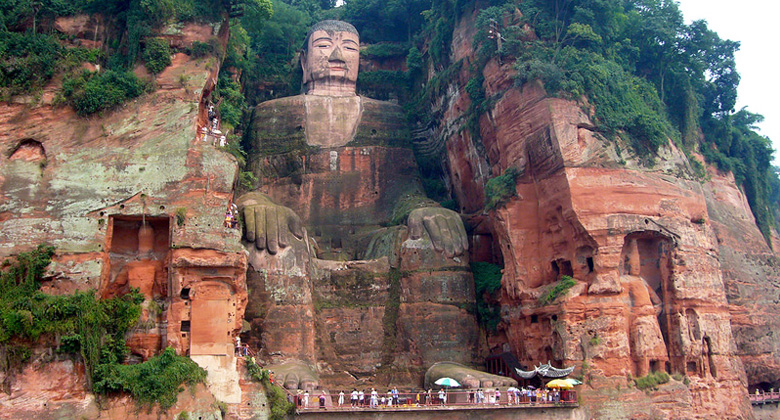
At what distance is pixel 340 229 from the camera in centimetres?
2998

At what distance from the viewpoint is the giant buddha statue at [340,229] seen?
25.1 metres

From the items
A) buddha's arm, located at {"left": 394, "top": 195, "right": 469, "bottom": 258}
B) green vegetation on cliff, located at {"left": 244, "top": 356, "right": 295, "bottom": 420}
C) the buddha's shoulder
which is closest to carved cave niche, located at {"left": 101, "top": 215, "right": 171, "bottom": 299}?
green vegetation on cliff, located at {"left": 244, "top": 356, "right": 295, "bottom": 420}

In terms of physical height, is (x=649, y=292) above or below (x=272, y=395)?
above

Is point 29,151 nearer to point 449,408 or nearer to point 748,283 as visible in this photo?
point 449,408

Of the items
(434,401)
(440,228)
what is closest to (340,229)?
(440,228)

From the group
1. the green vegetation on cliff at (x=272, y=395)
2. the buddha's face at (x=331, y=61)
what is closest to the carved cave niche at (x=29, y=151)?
the green vegetation on cliff at (x=272, y=395)

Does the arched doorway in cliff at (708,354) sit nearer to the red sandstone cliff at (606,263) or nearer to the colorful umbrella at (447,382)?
the red sandstone cliff at (606,263)

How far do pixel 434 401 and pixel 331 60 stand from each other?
15.0 m

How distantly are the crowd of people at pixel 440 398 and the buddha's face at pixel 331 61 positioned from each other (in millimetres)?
13730

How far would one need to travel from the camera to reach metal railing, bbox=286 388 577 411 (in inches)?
854

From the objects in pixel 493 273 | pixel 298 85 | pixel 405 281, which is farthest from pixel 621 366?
pixel 298 85

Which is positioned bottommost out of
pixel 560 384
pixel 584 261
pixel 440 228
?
pixel 560 384

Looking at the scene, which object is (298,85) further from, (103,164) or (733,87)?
(733,87)

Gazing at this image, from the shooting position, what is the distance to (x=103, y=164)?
71.2 ft
